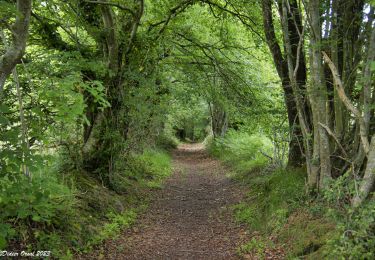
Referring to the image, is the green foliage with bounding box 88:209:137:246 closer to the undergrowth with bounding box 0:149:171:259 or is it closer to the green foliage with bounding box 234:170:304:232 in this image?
the undergrowth with bounding box 0:149:171:259

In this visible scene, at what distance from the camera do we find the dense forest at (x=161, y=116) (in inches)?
153

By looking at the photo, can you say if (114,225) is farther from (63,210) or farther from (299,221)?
(299,221)

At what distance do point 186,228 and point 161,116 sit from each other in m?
6.20

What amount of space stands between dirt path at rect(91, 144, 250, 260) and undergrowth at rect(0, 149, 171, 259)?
37 centimetres

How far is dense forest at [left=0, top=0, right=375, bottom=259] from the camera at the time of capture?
388 cm

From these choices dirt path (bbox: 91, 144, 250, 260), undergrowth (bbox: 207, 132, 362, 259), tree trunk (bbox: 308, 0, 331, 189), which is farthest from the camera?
dirt path (bbox: 91, 144, 250, 260)

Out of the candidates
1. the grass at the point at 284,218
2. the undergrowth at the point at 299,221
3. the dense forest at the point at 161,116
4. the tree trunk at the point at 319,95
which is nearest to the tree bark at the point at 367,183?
the dense forest at the point at 161,116

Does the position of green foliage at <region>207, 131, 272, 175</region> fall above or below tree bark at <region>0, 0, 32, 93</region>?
below

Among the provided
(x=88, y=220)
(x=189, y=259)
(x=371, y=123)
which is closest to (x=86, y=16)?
(x=88, y=220)

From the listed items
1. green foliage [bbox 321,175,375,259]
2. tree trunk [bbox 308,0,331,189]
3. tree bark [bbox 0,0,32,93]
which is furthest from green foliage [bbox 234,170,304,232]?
tree bark [bbox 0,0,32,93]

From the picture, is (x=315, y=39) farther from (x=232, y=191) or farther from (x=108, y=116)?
(x=232, y=191)

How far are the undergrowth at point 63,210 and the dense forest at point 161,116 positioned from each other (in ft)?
0.08

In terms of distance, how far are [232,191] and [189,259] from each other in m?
4.65

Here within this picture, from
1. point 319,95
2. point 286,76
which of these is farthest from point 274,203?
point 286,76
